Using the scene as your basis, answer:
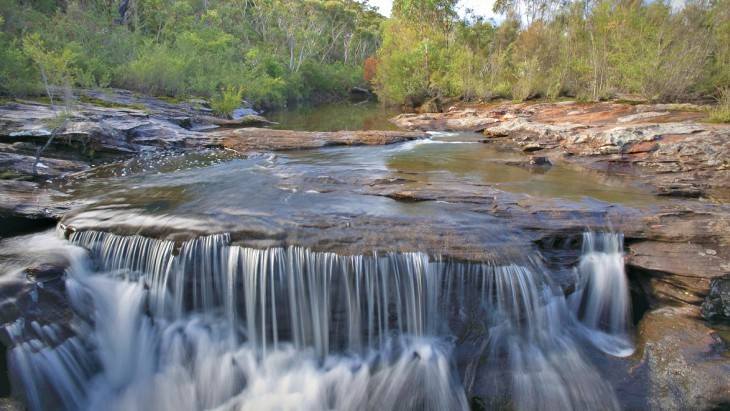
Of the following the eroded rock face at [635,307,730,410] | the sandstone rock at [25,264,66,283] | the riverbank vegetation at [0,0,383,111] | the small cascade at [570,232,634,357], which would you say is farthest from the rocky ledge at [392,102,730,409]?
the riverbank vegetation at [0,0,383,111]

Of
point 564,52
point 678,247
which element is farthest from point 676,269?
point 564,52

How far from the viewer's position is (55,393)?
4688 millimetres

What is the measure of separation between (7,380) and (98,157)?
25.4 ft

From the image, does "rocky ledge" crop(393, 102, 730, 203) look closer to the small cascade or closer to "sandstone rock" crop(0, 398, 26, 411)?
the small cascade

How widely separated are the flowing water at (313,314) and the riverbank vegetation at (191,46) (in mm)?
5868

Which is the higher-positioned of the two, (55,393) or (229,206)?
(229,206)

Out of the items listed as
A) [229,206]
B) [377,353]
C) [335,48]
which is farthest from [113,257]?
[335,48]

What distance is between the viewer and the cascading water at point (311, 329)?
4914mm

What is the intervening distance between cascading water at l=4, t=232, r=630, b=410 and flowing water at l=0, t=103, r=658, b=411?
2 cm

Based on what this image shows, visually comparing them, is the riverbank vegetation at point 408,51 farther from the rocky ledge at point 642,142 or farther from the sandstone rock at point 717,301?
the sandstone rock at point 717,301

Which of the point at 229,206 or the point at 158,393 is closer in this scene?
the point at 158,393

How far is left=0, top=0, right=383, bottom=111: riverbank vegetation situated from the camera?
682 inches

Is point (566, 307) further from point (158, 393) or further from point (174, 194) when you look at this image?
point (174, 194)

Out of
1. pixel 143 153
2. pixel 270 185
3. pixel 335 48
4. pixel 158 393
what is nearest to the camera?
pixel 158 393
